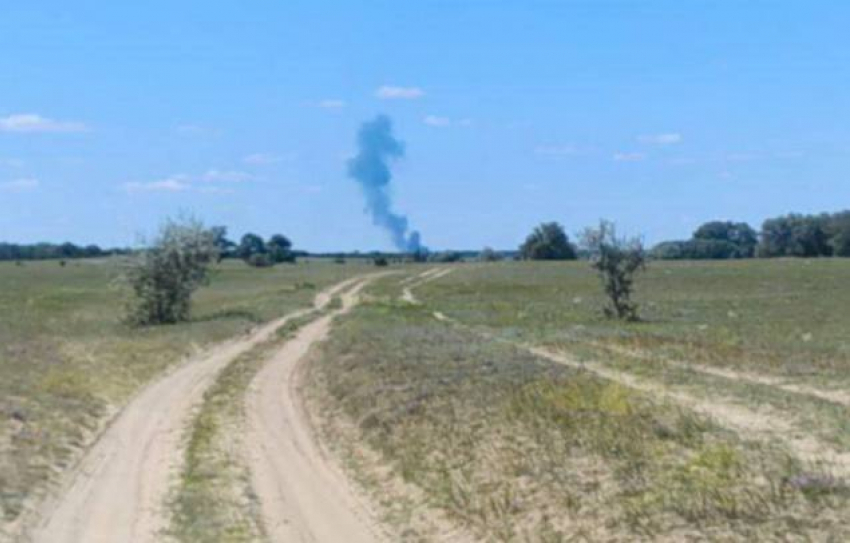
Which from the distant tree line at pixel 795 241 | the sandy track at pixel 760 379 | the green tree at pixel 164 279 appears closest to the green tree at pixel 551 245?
the distant tree line at pixel 795 241

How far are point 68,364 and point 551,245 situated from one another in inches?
5894

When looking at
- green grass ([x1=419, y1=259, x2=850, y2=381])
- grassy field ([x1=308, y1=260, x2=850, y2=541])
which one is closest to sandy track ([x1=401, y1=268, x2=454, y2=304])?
green grass ([x1=419, y1=259, x2=850, y2=381])

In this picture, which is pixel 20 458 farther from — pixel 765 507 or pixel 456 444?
pixel 765 507

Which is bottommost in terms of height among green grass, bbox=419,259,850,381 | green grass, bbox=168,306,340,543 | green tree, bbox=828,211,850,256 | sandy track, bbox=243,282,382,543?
sandy track, bbox=243,282,382,543

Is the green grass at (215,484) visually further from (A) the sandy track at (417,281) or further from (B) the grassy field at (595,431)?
(A) the sandy track at (417,281)

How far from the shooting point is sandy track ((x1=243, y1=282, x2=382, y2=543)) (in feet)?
47.7

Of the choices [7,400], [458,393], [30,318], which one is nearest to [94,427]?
[7,400]

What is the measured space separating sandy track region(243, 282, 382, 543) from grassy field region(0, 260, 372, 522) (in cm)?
315

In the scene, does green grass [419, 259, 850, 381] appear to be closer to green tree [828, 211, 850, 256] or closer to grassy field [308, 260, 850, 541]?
grassy field [308, 260, 850, 541]

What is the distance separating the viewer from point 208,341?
48.3 m

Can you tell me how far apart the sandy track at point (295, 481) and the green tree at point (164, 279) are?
35.8 meters

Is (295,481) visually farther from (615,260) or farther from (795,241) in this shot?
(795,241)

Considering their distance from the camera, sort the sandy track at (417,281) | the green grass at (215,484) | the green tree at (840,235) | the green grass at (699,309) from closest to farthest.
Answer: the green grass at (215,484) < the green grass at (699,309) < the sandy track at (417,281) < the green tree at (840,235)

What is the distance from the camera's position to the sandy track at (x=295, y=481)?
47.7 feet
